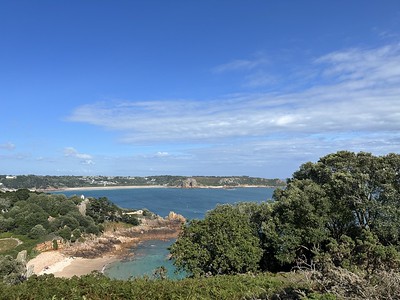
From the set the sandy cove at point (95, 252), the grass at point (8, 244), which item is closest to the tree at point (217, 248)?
the sandy cove at point (95, 252)

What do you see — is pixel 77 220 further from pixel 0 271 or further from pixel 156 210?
pixel 156 210

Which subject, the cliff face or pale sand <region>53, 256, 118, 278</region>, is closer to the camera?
pale sand <region>53, 256, 118, 278</region>

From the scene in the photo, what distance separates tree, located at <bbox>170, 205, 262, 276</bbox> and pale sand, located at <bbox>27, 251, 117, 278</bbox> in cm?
2053

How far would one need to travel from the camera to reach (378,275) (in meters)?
6.36

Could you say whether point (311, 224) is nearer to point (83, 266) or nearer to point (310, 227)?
point (310, 227)

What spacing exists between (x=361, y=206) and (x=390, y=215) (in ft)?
4.58

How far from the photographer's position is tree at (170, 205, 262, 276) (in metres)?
17.8

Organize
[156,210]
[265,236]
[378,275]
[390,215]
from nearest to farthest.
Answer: [378,275] < [390,215] < [265,236] < [156,210]

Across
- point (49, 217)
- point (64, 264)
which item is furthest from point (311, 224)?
point (49, 217)

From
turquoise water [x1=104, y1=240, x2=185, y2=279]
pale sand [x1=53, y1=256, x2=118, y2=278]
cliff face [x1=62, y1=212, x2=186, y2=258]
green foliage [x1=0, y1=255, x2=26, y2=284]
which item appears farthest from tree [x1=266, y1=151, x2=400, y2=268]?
cliff face [x1=62, y1=212, x2=186, y2=258]

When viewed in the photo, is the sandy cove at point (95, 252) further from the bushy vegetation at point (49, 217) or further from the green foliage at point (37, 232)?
the green foliage at point (37, 232)

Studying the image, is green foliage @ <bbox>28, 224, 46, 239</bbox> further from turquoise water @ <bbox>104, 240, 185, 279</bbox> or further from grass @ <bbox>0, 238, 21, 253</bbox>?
turquoise water @ <bbox>104, 240, 185, 279</bbox>

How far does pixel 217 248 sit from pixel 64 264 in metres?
27.1

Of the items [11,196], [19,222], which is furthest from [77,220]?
[11,196]
